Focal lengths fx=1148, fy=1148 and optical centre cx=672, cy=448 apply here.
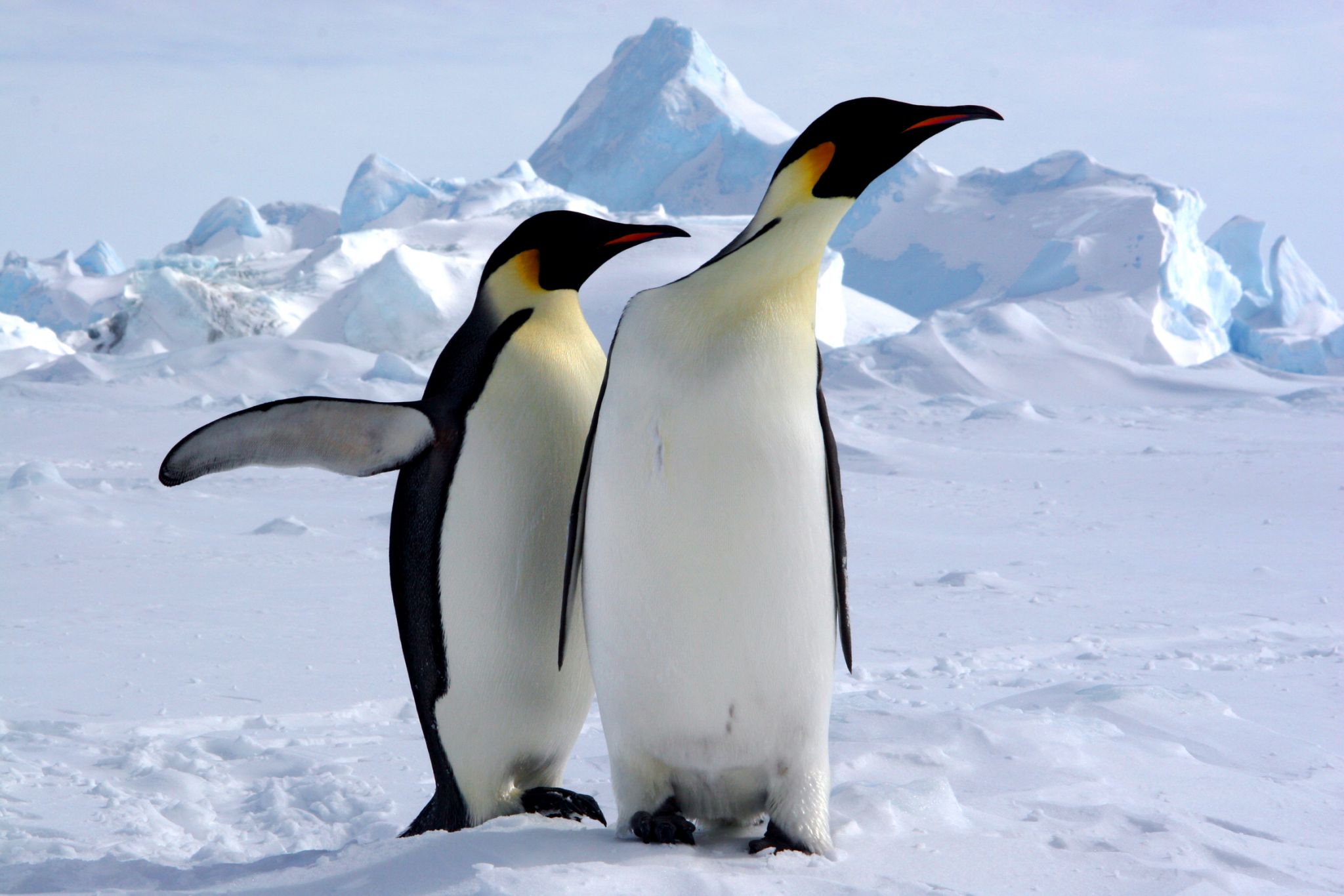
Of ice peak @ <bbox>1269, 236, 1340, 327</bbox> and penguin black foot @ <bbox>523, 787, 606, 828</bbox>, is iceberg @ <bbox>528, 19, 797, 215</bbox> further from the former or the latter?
penguin black foot @ <bbox>523, 787, 606, 828</bbox>

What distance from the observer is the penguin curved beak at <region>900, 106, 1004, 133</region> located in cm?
147

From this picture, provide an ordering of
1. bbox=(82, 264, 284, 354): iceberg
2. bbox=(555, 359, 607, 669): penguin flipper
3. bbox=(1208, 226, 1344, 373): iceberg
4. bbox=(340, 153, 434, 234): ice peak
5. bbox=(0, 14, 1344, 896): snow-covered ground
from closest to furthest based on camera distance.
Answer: bbox=(555, 359, 607, 669): penguin flipper < bbox=(0, 14, 1344, 896): snow-covered ground < bbox=(82, 264, 284, 354): iceberg < bbox=(1208, 226, 1344, 373): iceberg < bbox=(340, 153, 434, 234): ice peak

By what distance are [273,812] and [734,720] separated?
1.26m

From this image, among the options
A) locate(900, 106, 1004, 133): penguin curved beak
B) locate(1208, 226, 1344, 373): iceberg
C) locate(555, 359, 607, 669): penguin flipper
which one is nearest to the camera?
locate(900, 106, 1004, 133): penguin curved beak

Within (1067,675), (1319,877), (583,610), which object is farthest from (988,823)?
(1067,675)

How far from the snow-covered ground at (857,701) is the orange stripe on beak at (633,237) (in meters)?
0.87

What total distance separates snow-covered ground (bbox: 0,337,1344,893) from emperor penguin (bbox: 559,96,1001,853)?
0.14m

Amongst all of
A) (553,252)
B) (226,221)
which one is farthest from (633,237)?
(226,221)

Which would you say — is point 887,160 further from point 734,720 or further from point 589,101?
point 589,101

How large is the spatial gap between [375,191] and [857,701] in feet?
77.8

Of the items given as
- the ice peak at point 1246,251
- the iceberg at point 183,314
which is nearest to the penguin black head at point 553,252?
the iceberg at point 183,314

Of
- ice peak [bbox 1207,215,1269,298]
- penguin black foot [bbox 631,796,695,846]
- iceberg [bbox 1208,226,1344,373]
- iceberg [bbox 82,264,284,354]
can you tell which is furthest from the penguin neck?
ice peak [bbox 1207,215,1269,298]

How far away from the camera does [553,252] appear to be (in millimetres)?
1835

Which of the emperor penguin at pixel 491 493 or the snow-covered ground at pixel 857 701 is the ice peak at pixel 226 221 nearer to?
the snow-covered ground at pixel 857 701
